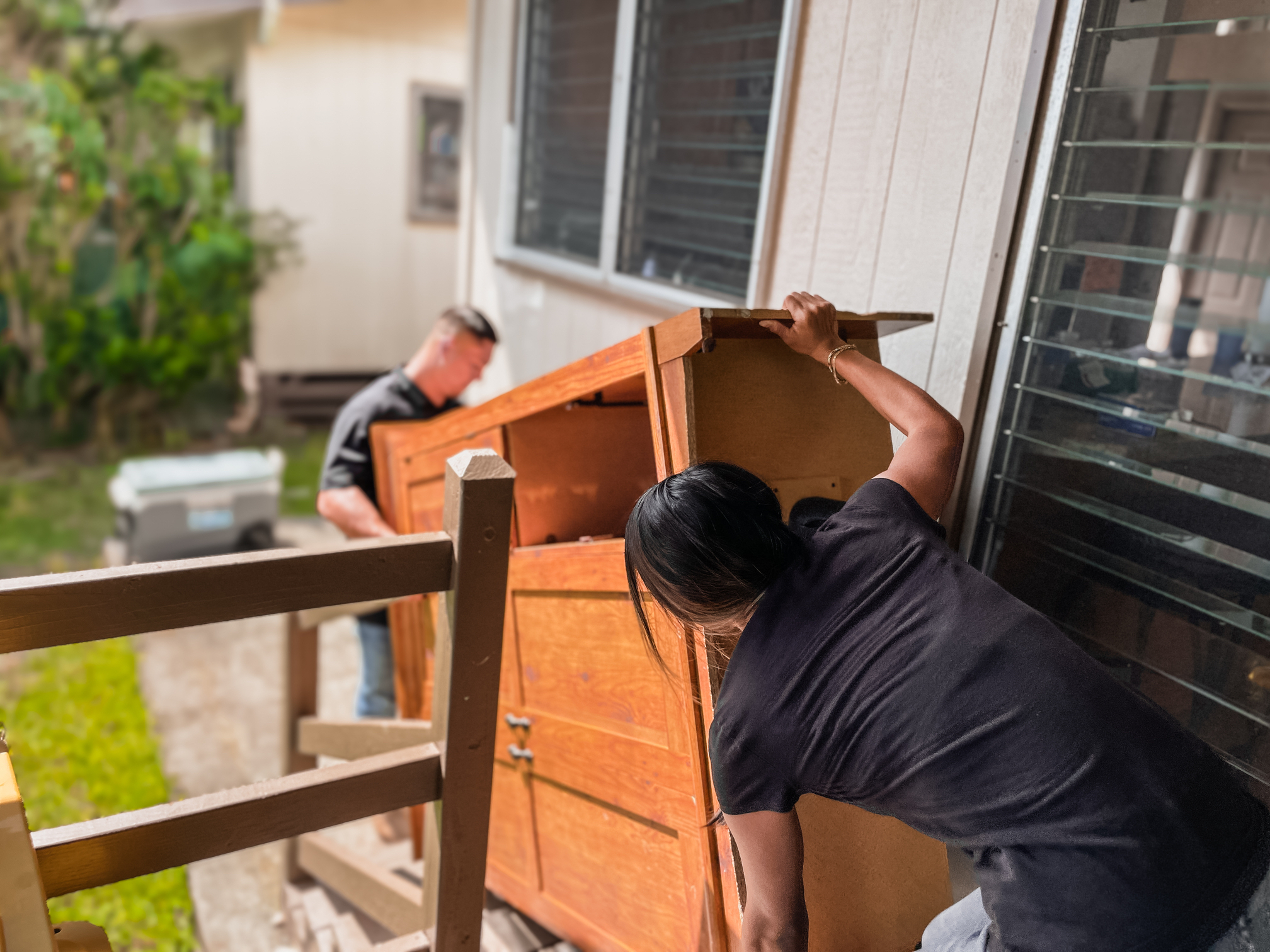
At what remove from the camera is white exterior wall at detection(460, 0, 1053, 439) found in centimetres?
215

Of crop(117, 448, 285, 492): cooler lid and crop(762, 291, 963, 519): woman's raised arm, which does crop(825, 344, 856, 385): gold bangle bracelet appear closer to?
crop(762, 291, 963, 519): woman's raised arm

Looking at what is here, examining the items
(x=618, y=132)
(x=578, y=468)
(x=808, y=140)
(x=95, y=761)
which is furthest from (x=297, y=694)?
(x=808, y=140)

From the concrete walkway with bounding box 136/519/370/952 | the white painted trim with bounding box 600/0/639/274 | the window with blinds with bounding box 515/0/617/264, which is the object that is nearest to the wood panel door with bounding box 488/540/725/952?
the concrete walkway with bounding box 136/519/370/952

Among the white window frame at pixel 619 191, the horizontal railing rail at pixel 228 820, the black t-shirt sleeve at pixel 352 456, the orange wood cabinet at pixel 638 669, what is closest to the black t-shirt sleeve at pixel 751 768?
the orange wood cabinet at pixel 638 669

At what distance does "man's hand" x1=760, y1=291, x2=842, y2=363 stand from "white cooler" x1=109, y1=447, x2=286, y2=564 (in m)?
5.77

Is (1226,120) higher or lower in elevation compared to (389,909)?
higher

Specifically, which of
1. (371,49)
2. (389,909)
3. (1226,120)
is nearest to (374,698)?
(389,909)

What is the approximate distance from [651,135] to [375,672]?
261cm

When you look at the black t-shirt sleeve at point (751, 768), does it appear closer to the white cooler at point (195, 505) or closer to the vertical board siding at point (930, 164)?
the vertical board siding at point (930, 164)

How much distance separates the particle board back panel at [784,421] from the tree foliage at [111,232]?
8817 millimetres

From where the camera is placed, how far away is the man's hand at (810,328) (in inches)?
71.7

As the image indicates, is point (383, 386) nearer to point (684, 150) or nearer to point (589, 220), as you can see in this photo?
point (589, 220)

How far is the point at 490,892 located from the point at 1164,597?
6.75 feet

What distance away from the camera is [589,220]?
13.8 feet
